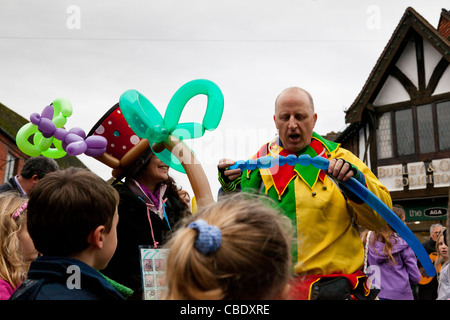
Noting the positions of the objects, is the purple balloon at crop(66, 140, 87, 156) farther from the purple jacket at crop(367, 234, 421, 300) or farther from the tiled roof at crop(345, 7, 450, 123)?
the tiled roof at crop(345, 7, 450, 123)

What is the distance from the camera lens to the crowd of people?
1.34 meters

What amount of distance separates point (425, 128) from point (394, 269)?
8593mm

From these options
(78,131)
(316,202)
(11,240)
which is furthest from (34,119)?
(316,202)

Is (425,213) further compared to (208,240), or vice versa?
(425,213)

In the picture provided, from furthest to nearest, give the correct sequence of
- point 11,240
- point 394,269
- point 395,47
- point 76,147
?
point 395,47
point 394,269
point 11,240
point 76,147

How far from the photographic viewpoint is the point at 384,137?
13141 millimetres

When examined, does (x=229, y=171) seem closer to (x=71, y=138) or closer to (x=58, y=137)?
(x=71, y=138)

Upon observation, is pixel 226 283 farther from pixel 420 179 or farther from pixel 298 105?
pixel 420 179

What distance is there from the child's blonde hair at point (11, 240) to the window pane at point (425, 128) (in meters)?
11.4

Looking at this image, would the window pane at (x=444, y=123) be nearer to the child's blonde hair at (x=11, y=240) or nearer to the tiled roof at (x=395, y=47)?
the tiled roof at (x=395, y=47)

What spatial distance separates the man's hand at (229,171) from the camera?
2.36m

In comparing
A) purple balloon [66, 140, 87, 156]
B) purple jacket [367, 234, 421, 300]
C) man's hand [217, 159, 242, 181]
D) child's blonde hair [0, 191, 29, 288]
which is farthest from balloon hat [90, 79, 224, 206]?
purple jacket [367, 234, 421, 300]

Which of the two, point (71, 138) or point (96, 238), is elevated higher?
point (71, 138)
